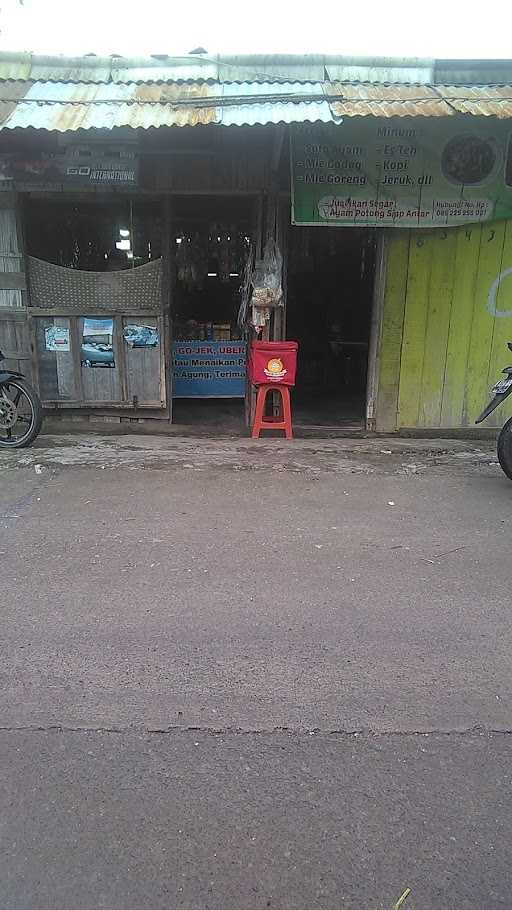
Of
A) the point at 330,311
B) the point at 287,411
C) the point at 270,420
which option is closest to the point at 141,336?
the point at 270,420

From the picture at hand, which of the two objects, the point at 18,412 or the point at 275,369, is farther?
the point at 275,369

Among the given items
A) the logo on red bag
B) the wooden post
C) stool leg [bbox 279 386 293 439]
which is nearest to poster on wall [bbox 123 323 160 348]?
the wooden post

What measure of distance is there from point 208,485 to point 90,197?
13.0ft

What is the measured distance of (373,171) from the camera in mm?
6789

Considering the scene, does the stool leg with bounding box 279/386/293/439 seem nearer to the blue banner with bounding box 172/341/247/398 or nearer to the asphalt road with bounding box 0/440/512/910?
the blue banner with bounding box 172/341/247/398

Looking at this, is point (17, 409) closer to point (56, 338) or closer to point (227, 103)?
point (56, 338)

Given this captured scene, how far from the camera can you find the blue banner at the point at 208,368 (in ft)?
29.4

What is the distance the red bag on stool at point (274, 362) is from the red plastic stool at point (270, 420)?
10cm

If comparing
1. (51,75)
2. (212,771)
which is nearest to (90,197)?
(51,75)

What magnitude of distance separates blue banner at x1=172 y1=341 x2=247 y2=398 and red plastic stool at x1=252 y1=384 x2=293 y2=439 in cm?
158

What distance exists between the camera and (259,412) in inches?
287

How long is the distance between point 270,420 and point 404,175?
3055 millimetres

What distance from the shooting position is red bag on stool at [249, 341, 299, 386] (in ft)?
22.8

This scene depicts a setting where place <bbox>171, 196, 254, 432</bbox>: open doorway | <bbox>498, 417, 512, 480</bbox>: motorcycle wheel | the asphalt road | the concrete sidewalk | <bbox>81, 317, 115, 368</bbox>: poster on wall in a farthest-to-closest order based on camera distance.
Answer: <bbox>171, 196, 254, 432</bbox>: open doorway
<bbox>81, 317, 115, 368</bbox>: poster on wall
the concrete sidewalk
<bbox>498, 417, 512, 480</bbox>: motorcycle wheel
the asphalt road
